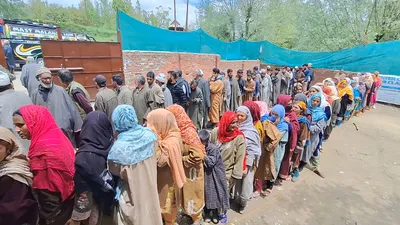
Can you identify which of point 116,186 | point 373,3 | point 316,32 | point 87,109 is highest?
point 373,3

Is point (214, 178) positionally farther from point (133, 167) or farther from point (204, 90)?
point (204, 90)

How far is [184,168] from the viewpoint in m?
2.28

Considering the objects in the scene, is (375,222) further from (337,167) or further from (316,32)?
(316,32)

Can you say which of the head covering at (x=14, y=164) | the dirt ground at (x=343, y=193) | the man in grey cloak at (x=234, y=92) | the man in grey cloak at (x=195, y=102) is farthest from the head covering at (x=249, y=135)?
the man in grey cloak at (x=234, y=92)

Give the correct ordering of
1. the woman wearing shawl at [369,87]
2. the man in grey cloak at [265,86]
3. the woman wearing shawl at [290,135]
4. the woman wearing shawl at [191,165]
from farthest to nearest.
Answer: the man in grey cloak at [265,86] < the woman wearing shawl at [369,87] < the woman wearing shawl at [290,135] < the woman wearing shawl at [191,165]

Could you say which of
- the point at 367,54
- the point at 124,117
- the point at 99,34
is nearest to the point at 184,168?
the point at 124,117

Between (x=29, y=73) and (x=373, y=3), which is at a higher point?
(x=373, y=3)

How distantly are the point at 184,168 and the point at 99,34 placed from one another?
35806mm

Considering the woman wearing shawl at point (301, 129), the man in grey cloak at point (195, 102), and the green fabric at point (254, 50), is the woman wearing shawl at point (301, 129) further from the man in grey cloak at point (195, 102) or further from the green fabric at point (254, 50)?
the green fabric at point (254, 50)

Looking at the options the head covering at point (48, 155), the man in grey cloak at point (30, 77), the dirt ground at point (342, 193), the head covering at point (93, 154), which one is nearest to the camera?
the head covering at point (48, 155)

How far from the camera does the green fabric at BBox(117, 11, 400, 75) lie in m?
8.59

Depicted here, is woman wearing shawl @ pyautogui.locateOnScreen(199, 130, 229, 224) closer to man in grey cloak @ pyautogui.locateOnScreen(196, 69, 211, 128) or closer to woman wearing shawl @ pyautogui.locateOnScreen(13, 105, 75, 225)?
woman wearing shawl @ pyautogui.locateOnScreen(13, 105, 75, 225)

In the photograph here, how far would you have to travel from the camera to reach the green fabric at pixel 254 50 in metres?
8.59

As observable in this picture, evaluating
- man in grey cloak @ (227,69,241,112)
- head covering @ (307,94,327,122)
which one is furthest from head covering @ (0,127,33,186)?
man in grey cloak @ (227,69,241,112)
